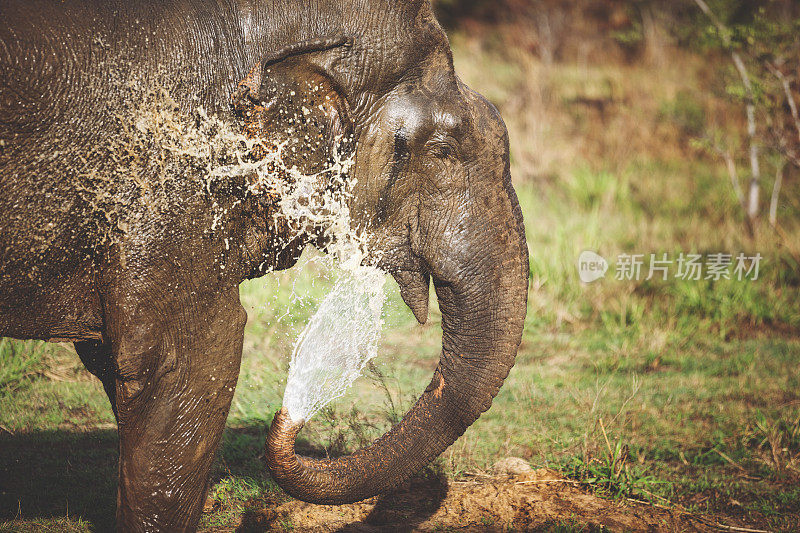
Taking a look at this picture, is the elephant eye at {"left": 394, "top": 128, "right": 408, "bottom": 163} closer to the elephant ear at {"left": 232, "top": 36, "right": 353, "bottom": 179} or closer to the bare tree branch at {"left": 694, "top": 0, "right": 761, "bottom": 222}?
the elephant ear at {"left": 232, "top": 36, "right": 353, "bottom": 179}

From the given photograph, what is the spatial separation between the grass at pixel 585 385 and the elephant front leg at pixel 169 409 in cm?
102

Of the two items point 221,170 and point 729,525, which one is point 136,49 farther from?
point 729,525

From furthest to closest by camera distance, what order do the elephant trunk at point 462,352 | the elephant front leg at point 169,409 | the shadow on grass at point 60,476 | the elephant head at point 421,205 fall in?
the shadow on grass at point 60,476 < the elephant trunk at point 462,352 < the elephant head at point 421,205 < the elephant front leg at point 169,409

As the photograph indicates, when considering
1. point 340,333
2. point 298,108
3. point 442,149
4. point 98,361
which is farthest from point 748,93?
point 98,361

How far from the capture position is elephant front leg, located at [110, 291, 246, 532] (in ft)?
9.04

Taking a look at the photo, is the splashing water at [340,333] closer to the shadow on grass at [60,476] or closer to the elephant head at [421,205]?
the elephant head at [421,205]

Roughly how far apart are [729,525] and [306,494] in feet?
7.59

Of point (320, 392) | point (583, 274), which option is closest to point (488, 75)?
point (583, 274)

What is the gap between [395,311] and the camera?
636cm

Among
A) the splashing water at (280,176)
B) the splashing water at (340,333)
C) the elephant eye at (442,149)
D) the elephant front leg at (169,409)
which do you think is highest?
the elephant eye at (442,149)

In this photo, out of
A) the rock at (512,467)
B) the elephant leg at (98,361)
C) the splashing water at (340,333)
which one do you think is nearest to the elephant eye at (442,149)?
the splashing water at (340,333)

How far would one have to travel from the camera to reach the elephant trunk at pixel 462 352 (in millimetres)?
3049

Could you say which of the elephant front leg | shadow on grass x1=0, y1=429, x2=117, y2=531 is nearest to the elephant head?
the elephant front leg

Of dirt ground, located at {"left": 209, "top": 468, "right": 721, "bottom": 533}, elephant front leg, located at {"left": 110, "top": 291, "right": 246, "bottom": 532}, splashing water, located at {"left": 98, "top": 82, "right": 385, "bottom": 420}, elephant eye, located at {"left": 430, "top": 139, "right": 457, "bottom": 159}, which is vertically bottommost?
dirt ground, located at {"left": 209, "top": 468, "right": 721, "bottom": 533}
